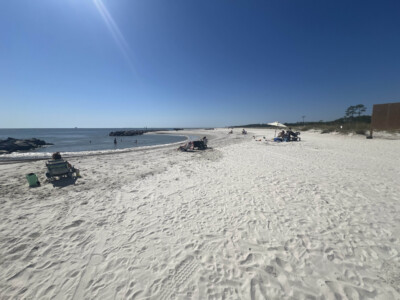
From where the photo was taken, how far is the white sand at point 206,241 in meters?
2.33

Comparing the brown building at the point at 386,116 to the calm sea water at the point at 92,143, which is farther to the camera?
the calm sea water at the point at 92,143

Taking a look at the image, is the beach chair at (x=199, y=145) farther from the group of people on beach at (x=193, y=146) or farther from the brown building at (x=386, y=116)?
the brown building at (x=386, y=116)

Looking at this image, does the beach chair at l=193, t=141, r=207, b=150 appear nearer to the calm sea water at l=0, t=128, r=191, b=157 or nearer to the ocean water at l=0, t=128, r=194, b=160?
the ocean water at l=0, t=128, r=194, b=160

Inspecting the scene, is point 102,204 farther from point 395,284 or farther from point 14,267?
point 395,284

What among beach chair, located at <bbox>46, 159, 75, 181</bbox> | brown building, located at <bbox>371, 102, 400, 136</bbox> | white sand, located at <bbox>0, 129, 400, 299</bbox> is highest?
brown building, located at <bbox>371, 102, 400, 136</bbox>

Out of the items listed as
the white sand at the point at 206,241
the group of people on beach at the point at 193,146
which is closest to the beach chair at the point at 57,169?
the white sand at the point at 206,241

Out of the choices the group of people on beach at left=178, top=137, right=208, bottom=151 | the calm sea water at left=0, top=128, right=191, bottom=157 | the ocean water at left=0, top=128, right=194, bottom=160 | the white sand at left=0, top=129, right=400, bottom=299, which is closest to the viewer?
the white sand at left=0, top=129, right=400, bottom=299

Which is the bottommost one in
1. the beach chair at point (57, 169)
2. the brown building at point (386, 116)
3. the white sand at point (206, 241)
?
the white sand at point (206, 241)

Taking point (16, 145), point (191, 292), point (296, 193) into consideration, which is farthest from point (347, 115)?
point (16, 145)

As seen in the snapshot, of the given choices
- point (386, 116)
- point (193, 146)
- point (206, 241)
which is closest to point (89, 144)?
point (193, 146)

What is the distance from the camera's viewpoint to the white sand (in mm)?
2334

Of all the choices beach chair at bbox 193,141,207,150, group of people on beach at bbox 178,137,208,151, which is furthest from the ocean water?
beach chair at bbox 193,141,207,150

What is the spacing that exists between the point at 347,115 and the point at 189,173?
80607 millimetres

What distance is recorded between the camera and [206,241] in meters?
3.23
